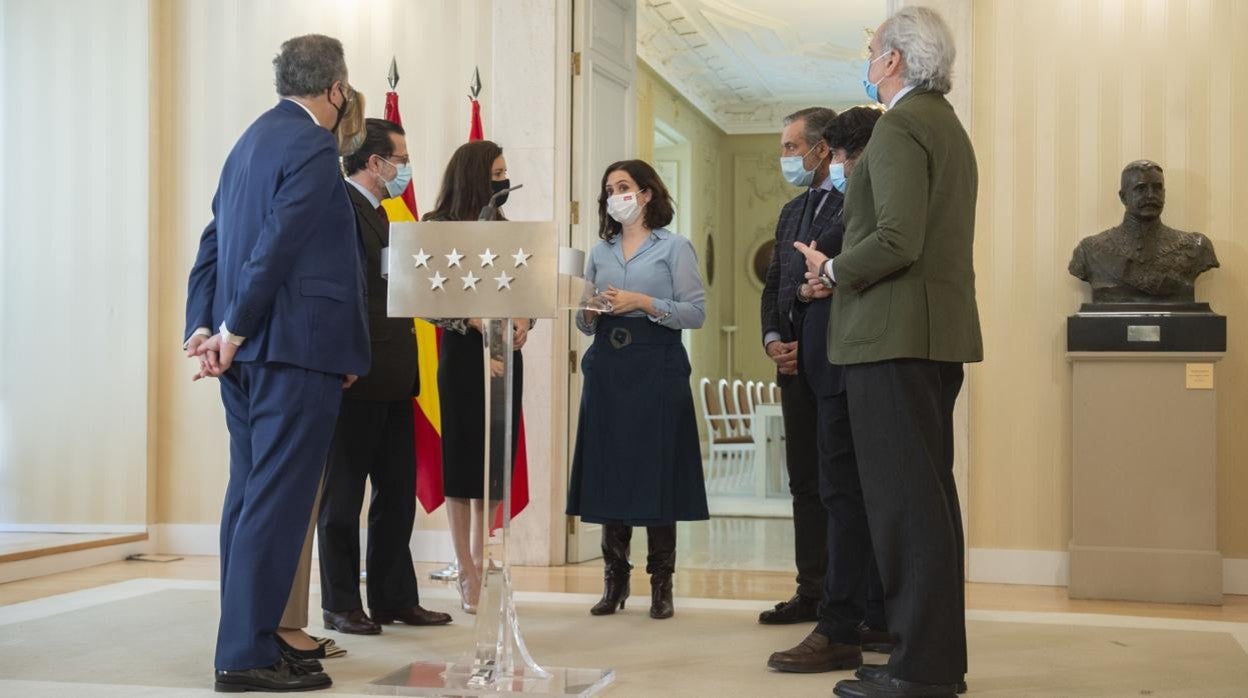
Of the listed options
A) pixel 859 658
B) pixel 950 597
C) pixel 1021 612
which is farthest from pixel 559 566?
pixel 950 597

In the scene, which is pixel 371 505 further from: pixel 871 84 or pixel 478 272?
pixel 871 84

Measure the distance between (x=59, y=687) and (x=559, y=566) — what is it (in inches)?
111

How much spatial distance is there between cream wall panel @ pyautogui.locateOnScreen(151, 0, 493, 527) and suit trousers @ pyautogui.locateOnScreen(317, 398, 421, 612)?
2.32m

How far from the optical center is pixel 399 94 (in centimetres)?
613

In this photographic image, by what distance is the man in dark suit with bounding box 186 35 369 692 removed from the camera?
123 inches

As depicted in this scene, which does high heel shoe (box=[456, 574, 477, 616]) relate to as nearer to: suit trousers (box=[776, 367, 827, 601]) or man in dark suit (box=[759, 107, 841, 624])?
A: man in dark suit (box=[759, 107, 841, 624])

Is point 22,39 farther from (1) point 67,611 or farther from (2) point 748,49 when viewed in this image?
(2) point 748,49

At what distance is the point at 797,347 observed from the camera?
4.08m

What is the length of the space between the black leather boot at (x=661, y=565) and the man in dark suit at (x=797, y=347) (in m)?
0.34

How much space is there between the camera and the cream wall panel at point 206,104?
6145 millimetres

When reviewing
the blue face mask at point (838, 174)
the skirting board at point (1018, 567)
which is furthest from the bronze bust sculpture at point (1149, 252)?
the blue face mask at point (838, 174)

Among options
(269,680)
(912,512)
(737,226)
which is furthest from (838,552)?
(737,226)

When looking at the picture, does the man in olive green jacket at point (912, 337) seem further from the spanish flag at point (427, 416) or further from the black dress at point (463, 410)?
the spanish flag at point (427, 416)

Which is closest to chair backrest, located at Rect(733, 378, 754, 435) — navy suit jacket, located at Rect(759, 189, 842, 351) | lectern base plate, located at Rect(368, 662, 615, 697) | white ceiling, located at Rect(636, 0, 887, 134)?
white ceiling, located at Rect(636, 0, 887, 134)
